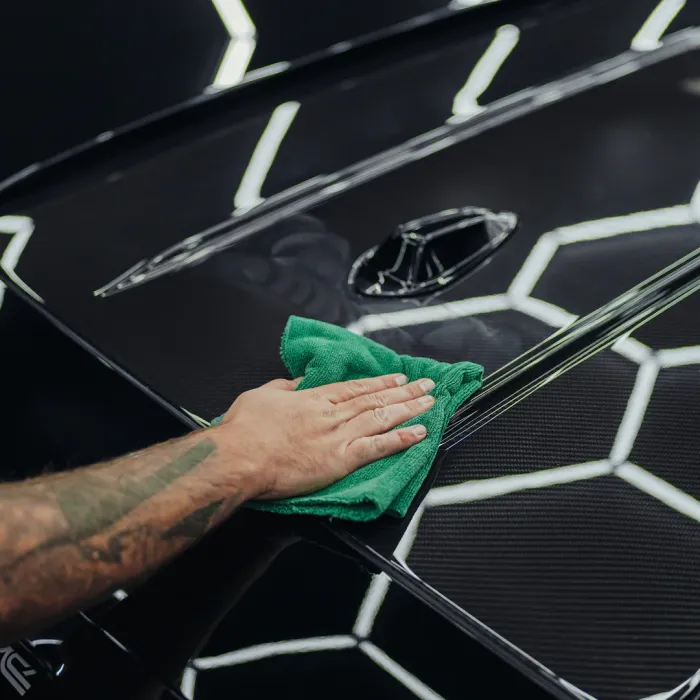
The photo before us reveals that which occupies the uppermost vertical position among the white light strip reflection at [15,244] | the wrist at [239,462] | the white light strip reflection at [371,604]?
the white light strip reflection at [15,244]

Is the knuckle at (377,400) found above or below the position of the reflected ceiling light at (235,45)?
below

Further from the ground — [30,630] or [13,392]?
[13,392]

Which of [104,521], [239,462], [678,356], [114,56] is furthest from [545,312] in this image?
[114,56]

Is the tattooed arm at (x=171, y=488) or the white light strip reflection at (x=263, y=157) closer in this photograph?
the tattooed arm at (x=171, y=488)

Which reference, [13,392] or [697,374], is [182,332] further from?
[697,374]

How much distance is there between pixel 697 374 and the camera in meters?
0.87

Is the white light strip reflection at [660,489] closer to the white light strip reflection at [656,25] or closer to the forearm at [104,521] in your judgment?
the forearm at [104,521]

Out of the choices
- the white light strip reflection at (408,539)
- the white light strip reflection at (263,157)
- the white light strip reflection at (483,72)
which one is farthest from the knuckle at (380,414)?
the white light strip reflection at (483,72)

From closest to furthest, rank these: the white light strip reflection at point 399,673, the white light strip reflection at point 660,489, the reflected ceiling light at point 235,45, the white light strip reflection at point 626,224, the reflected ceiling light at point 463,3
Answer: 1. the white light strip reflection at point 399,673
2. the white light strip reflection at point 660,489
3. the white light strip reflection at point 626,224
4. the reflected ceiling light at point 235,45
5. the reflected ceiling light at point 463,3

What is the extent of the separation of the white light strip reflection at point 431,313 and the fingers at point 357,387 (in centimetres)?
8

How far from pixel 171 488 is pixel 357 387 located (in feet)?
0.69

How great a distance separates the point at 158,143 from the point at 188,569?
1.96 feet

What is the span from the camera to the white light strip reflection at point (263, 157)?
1.02 metres

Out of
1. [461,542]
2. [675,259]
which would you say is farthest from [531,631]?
[675,259]
